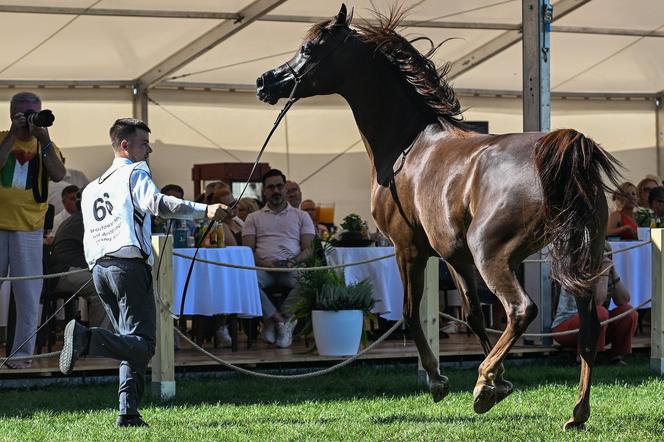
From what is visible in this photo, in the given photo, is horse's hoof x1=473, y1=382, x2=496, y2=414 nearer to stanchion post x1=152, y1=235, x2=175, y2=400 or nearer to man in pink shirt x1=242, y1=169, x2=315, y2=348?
stanchion post x1=152, y1=235, x2=175, y2=400

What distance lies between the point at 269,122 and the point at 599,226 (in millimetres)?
10992

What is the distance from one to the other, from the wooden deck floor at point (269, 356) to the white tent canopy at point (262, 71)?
14.6 ft

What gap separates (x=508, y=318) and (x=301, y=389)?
300 cm

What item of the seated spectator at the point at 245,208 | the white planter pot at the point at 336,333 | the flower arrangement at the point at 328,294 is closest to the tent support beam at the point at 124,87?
the seated spectator at the point at 245,208

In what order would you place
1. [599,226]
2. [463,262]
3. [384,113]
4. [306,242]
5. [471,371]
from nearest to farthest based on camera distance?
[599,226] < [463,262] < [384,113] < [471,371] < [306,242]

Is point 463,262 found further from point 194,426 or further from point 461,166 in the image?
point 194,426

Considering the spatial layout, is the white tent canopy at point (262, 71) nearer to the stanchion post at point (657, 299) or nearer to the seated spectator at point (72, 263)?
the seated spectator at point (72, 263)

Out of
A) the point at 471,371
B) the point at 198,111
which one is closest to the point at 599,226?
the point at 471,371

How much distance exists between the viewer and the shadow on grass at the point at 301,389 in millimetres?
7402

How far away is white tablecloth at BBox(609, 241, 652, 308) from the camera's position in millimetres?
10609

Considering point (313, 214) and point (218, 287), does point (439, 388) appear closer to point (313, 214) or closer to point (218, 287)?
point (218, 287)

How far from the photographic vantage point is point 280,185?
10.8m

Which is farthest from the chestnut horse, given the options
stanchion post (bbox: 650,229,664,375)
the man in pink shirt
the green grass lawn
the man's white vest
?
the man in pink shirt

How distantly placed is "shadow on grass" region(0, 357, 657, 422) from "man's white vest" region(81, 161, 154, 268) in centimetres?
159
